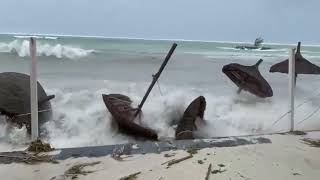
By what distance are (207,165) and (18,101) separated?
Result: 3.61 meters

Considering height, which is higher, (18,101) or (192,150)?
(18,101)

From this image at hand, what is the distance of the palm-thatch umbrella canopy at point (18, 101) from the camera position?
19.9ft

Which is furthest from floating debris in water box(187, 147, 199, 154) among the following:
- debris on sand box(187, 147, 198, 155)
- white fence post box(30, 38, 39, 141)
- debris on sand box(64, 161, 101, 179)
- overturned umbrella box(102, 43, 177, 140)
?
overturned umbrella box(102, 43, 177, 140)

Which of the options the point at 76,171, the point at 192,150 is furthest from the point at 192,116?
the point at 76,171

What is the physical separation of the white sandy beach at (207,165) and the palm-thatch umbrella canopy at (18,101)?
2351 mm

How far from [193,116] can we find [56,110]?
257cm

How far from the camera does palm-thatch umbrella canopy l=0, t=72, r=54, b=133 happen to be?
6076 millimetres

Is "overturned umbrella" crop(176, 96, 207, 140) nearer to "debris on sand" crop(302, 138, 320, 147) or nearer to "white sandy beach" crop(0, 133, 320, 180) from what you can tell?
"debris on sand" crop(302, 138, 320, 147)

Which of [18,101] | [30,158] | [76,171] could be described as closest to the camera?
[76,171]

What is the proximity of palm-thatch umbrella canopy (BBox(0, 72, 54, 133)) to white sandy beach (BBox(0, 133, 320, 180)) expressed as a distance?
7.71 ft

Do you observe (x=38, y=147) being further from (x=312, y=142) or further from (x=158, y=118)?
(x=158, y=118)

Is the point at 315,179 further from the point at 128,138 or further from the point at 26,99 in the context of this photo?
the point at 26,99

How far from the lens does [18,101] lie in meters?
6.25

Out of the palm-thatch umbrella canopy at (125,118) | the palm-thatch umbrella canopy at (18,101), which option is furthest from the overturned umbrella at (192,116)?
the palm-thatch umbrella canopy at (18,101)
